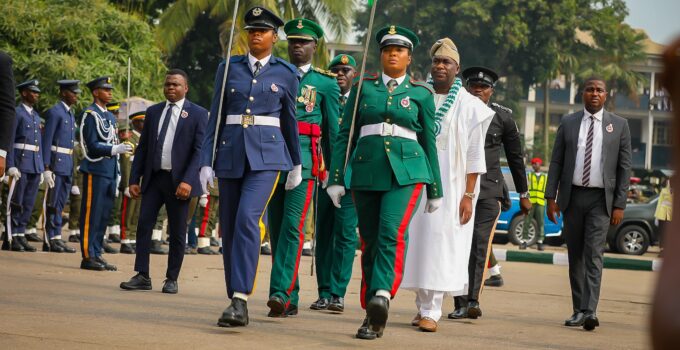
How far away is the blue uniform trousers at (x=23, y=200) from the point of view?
14.9 meters

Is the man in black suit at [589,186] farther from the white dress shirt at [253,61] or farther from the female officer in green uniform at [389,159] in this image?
the white dress shirt at [253,61]

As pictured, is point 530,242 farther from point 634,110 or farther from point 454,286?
point 634,110

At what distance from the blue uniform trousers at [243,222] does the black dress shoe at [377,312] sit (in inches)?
31.6

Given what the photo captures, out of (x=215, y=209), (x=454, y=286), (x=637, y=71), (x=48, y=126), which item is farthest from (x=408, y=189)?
(x=637, y=71)

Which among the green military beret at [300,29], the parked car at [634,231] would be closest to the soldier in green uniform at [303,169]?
the green military beret at [300,29]

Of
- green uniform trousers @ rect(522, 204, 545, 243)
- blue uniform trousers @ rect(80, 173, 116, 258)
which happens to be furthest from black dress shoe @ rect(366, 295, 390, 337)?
green uniform trousers @ rect(522, 204, 545, 243)

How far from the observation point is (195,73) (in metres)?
41.7

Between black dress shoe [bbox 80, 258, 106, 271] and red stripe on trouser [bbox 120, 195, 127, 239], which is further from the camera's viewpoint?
red stripe on trouser [bbox 120, 195, 127, 239]

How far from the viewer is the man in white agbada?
8555mm

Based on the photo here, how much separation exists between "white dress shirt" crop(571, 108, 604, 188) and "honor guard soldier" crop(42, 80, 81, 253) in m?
7.15

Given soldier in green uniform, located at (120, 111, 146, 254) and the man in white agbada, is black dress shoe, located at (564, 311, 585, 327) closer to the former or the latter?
the man in white agbada

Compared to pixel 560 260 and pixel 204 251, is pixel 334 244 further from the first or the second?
pixel 560 260

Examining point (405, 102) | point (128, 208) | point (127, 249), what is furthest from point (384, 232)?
point (128, 208)

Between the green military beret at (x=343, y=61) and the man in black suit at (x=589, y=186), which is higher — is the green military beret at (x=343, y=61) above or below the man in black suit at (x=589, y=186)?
above
